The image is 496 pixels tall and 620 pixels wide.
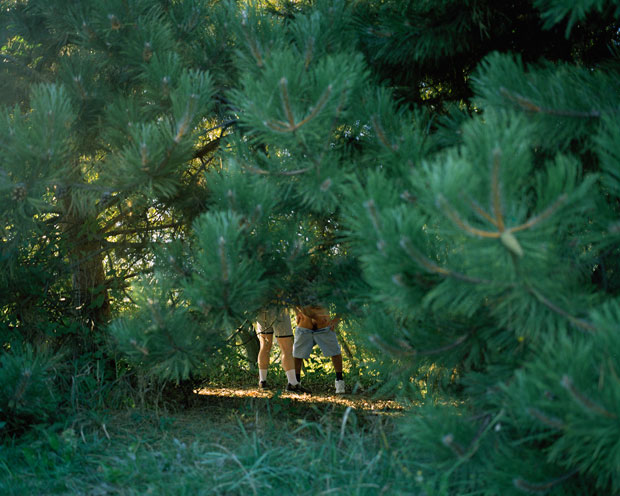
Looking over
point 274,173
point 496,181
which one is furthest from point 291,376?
point 496,181

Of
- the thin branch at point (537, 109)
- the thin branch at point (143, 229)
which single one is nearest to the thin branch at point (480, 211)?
the thin branch at point (537, 109)

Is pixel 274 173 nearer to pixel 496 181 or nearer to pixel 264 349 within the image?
pixel 496 181

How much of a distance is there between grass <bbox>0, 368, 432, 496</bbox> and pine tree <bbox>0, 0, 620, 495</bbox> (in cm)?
26

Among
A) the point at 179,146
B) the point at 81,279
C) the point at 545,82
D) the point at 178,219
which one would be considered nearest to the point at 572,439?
the point at 545,82

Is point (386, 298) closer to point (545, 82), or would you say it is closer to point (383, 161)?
point (383, 161)

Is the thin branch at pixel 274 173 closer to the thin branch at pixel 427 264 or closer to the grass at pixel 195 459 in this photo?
the thin branch at pixel 427 264

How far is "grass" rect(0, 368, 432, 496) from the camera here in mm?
2324

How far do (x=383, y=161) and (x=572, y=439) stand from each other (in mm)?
1247

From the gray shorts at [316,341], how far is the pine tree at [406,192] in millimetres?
3199

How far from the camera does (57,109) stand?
→ 2486 mm

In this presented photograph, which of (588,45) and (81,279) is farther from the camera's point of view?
(81,279)

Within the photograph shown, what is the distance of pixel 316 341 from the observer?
6430 mm

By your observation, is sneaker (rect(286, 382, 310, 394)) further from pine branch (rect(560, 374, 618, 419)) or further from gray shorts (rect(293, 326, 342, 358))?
pine branch (rect(560, 374, 618, 419))

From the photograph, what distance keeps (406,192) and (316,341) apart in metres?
4.64
